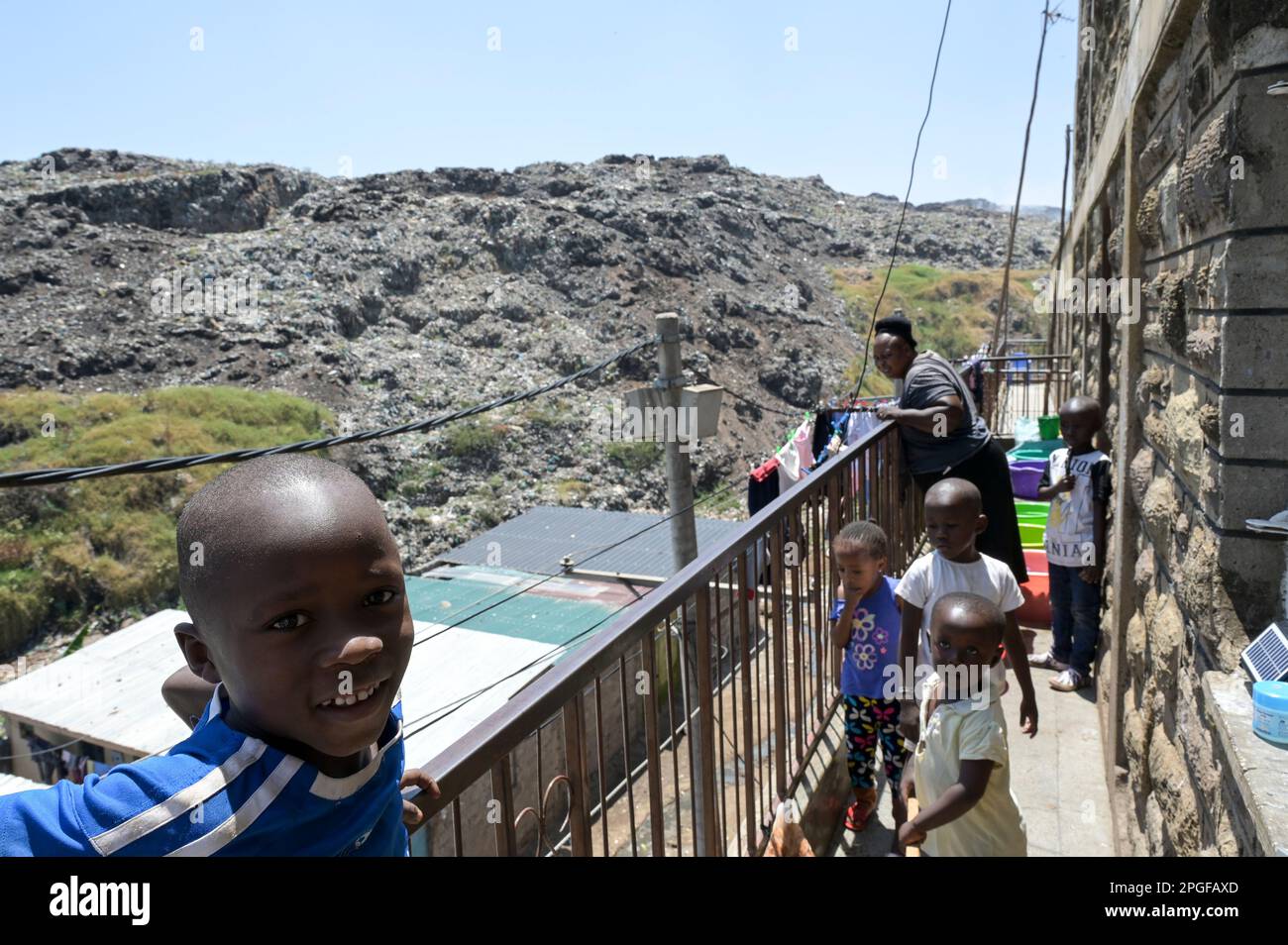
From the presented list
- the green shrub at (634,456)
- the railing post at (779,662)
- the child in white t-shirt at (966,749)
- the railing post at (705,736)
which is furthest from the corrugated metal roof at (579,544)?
the green shrub at (634,456)

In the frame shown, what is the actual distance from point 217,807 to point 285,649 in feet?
0.64

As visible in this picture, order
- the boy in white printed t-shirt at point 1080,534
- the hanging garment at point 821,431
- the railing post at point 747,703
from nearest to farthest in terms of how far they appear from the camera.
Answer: the railing post at point 747,703 → the boy in white printed t-shirt at point 1080,534 → the hanging garment at point 821,431

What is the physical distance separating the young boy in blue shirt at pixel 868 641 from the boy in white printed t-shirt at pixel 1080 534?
5.38ft

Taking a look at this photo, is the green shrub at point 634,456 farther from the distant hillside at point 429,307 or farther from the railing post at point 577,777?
the railing post at point 577,777

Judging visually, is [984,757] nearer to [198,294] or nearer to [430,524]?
[430,524]

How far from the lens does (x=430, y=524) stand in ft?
84.4

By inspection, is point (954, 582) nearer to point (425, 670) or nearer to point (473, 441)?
point (425, 670)

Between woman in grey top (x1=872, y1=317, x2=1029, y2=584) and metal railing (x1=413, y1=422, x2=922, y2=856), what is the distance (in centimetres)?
22

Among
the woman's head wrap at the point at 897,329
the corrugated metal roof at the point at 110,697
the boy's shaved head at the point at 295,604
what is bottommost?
the corrugated metal roof at the point at 110,697

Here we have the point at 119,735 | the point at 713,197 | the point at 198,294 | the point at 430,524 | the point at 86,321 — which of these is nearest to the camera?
the point at 119,735

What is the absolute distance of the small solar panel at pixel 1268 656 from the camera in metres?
1.76

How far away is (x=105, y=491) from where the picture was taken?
25.0m
